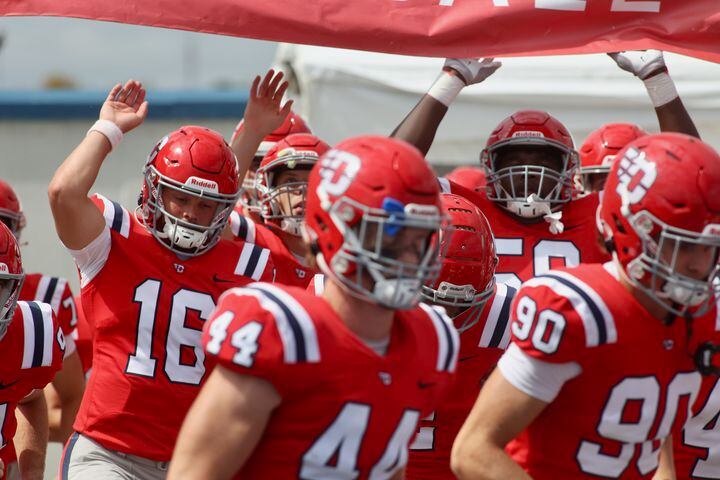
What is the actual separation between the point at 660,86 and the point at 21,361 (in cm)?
248

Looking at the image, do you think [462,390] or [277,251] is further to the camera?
[277,251]

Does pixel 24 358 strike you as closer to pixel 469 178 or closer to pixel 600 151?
pixel 600 151

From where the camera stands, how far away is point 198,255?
3.90 meters

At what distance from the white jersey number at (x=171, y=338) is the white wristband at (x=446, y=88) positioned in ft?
3.81

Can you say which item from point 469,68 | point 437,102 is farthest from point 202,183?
point 469,68

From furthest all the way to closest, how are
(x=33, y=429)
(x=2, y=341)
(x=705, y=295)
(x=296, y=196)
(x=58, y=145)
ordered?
(x=58, y=145), (x=296, y=196), (x=33, y=429), (x=2, y=341), (x=705, y=295)

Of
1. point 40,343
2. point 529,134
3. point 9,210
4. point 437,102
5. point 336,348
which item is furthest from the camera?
point 9,210

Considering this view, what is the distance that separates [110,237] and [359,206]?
1.58 m

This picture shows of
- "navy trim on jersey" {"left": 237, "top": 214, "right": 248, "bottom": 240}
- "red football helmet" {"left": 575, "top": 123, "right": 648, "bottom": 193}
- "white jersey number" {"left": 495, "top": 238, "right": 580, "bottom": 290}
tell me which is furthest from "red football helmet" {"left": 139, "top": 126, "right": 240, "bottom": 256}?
"red football helmet" {"left": 575, "top": 123, "right": 648, "bottom": 193}

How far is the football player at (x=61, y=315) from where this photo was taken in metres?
4.91

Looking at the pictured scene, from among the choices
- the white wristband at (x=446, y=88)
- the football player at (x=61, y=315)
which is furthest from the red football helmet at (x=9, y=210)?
the white wristband at (x=446, y=88)

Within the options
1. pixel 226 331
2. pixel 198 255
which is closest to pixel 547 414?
pixel 226 331

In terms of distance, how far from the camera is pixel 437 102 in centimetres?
418

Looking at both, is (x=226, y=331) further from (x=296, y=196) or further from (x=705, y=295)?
(x=296, y=196)
